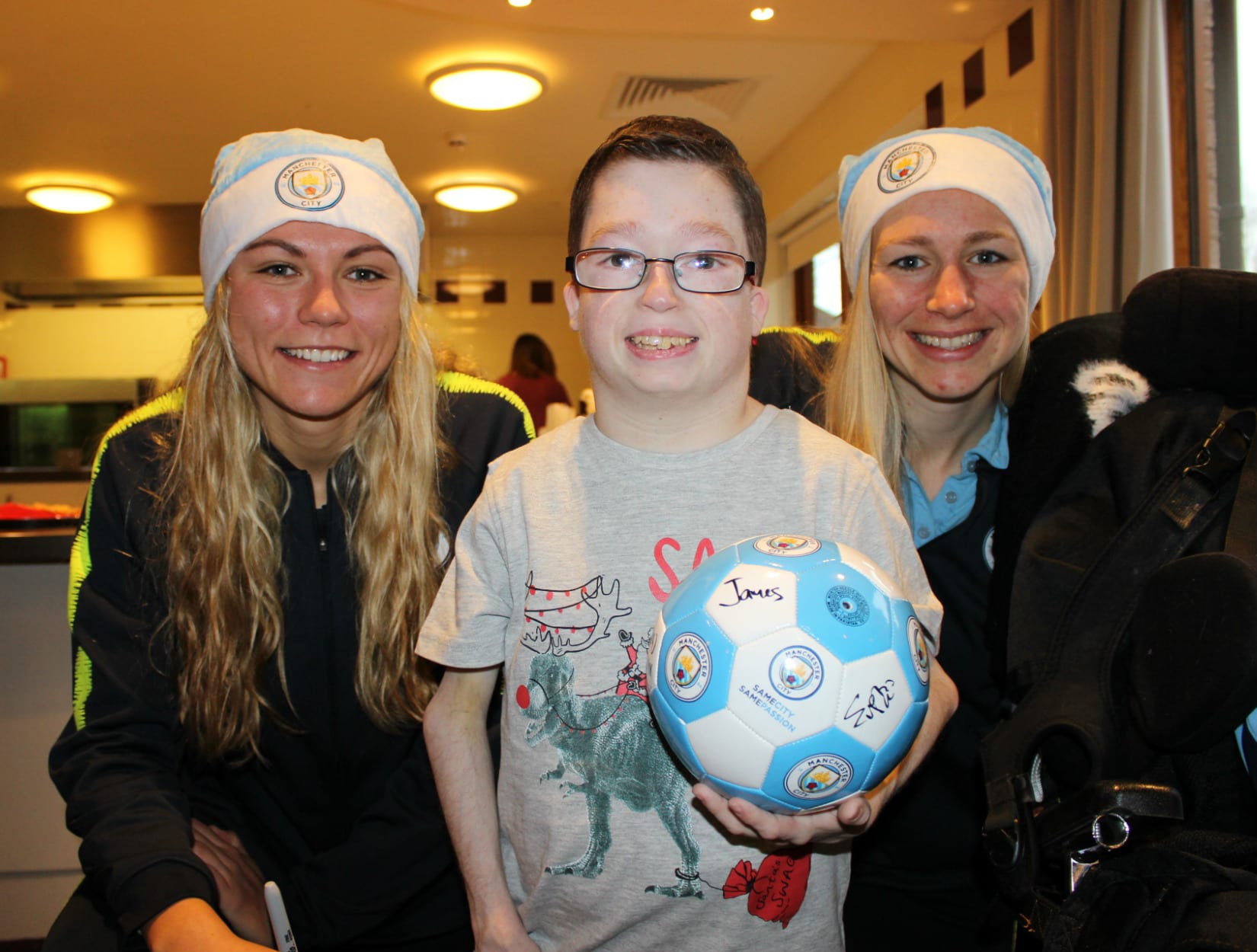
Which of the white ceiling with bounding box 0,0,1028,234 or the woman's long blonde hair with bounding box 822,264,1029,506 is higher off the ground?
the white ceiling with bounding box 0,0,1028,234

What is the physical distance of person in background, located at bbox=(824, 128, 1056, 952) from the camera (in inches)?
67.3

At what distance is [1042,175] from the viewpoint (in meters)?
1.81

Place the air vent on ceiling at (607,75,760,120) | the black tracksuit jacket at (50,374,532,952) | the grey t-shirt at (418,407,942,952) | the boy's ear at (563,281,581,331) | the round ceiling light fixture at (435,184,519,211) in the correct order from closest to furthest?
the grey t-shirt at (418,407,942,952) < the boy's ear at (563,281,581,331) < the black tracksuit jacket at (50,374,532,952) < the air vent on ceiling at (607,75,760,120) < the round ceiling light fixture at (435,184,519,211)

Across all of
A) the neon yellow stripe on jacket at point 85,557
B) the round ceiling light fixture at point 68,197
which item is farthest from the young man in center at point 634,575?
the round ceiling light fixture at point 68,197

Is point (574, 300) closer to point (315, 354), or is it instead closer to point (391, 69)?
point (315, 354)

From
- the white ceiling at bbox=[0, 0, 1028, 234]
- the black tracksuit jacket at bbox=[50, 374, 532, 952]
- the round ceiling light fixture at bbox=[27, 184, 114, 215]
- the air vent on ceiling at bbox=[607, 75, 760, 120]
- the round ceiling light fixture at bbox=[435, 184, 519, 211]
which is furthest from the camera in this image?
the round ceiling light fixture at bbox=[435, 184, 519, 211]

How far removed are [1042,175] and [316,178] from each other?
139 cm

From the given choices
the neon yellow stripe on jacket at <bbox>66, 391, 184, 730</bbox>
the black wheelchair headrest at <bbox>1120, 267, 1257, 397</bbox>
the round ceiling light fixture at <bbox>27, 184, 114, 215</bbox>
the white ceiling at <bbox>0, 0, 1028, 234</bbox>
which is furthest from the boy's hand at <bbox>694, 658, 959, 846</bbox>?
the round ceiling light fixture at <bbox>27, 184, 114, 215</bbox>

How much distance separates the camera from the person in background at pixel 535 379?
8.62 metres

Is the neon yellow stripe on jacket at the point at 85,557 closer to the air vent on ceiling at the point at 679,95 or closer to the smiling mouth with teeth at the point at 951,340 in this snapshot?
the smiling mouth with teeth at the point at 951,340

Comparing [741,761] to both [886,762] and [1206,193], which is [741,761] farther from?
[1206,193]

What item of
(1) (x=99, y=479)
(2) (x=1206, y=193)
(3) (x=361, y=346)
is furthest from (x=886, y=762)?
(2) (x=1206, y=193)

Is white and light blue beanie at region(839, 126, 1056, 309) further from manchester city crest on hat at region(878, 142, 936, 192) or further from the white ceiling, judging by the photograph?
the white ceiling

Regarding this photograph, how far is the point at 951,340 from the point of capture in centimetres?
173
